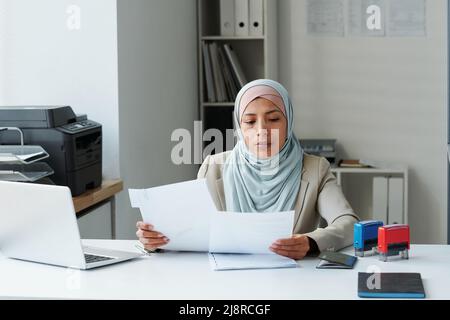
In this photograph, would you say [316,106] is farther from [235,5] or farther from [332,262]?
[332,262]

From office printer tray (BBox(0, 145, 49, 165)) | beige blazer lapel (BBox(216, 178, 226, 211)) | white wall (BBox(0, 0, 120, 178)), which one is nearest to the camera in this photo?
beige blazer lapel (BBox(216, 178, 226, 211))

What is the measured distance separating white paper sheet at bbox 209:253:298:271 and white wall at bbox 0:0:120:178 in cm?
134

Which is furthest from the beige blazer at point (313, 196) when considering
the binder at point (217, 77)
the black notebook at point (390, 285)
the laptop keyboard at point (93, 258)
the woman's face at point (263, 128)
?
the binder at point (217, 77)

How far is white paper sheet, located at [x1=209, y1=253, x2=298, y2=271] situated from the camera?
2096 millimetres

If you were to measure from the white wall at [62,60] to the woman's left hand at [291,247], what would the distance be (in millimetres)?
1445

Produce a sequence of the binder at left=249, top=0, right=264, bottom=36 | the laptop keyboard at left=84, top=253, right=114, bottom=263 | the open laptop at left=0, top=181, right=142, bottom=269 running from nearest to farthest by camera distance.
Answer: the open laptop at left=0, top=181, right=142, bottom=269 < the laptop keyboard at left=84, top=253, right=114, bottom=263 < the binder at left=249, top=0, right=264, bottom=36

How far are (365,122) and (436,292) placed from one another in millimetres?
3049

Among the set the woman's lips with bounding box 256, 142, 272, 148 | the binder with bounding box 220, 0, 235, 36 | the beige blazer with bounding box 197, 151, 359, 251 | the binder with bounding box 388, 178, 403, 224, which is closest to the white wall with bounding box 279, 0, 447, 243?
the binder with bounding box 388, 178, 403, 224

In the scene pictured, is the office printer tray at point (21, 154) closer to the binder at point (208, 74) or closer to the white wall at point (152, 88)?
the white wall at point (152, 88)

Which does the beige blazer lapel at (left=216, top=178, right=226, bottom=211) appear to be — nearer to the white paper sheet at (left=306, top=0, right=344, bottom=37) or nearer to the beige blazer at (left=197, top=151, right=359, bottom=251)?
the beige blazer at (left=197, top=151, right=359, bottom=251)

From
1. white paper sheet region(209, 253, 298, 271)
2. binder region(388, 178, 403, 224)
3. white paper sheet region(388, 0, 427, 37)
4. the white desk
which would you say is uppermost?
white paper sheet region(388, 0, 427, 37)

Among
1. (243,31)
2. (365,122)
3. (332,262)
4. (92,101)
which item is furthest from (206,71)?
(332,262)

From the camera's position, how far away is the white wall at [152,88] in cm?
351

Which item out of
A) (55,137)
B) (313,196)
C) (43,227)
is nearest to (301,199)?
(313,196)
